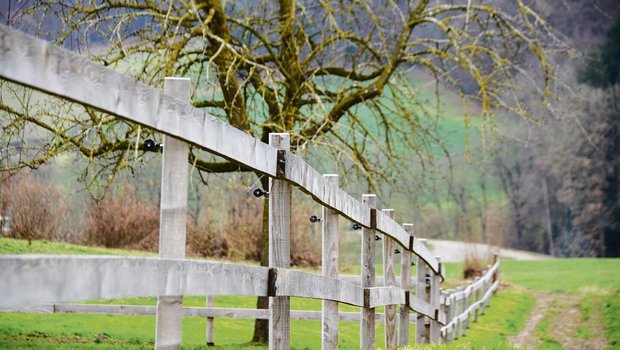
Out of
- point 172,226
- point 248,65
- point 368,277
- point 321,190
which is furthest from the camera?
point 248,65

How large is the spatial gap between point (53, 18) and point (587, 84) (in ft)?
201

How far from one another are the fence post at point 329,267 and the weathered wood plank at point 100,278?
2417 millimetres

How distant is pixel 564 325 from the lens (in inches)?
884

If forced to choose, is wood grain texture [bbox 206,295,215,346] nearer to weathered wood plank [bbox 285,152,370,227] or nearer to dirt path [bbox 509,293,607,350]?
dirt path [bbox 509,293,607,350]

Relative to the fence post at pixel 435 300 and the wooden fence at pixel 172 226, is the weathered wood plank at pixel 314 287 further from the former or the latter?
the fence post at pixel 435 300

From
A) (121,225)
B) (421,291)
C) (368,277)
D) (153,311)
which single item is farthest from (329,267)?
(121,225)

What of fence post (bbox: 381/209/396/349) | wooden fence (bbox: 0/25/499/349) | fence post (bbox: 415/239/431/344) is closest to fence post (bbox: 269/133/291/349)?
wooden fence (bbox: 0/25/499/349)

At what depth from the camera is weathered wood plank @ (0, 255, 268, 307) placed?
2.81 meters

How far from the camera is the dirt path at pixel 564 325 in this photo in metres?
19.0

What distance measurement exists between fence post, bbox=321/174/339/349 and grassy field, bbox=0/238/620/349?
1.56 metres

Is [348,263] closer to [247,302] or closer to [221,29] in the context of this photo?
[247,302]

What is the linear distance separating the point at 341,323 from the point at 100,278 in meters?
18.2

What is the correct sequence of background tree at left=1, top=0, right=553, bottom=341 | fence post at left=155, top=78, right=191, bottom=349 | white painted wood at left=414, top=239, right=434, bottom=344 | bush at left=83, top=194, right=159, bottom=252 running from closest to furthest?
fence post at left=155, top=78, right=191, bottom=349 → white painted wood at left=414, top=239, right=434, bottom=344 → background tree at left=1, top=0, right=553, bottom=341 → bush at left=83, top=194, right=159, bottom=252

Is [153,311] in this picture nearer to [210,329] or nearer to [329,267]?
[210,329]
